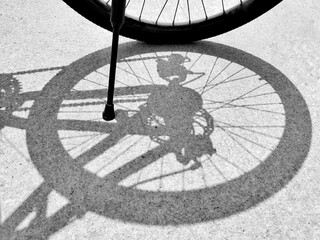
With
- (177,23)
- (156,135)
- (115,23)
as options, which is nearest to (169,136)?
(156,135)

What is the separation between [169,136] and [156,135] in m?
0.07

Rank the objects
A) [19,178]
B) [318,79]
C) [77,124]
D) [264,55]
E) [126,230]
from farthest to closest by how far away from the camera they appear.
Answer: [264,55] < [318,79] < [77,124] < [19,178] < [126,230]

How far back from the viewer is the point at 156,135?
5.71 feet

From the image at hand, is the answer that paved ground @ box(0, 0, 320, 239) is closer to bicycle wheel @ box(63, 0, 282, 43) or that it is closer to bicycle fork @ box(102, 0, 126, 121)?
bicycle wheel @ box(63, 0, 282, 43)

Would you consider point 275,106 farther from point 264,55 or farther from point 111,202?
point 111,202

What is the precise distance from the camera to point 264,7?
6.63 ft

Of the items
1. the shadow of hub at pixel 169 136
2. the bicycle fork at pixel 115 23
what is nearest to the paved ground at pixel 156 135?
the shadow of hub at pixel 169 136

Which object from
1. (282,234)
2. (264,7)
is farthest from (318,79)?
(282,234)

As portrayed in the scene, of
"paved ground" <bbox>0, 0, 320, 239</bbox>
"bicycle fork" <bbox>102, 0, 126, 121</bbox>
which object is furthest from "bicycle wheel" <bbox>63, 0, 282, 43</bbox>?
"bicycle fork" <bbox>102, 0, 126, 121</bbox>

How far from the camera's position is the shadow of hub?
1.48 metres

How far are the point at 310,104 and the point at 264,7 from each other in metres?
0.62

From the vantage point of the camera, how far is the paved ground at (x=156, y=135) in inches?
55.8

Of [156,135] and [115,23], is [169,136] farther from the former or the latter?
[115,23]

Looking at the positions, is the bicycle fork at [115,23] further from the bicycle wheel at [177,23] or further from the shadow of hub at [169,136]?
the bicycle wheel at [177,23]
